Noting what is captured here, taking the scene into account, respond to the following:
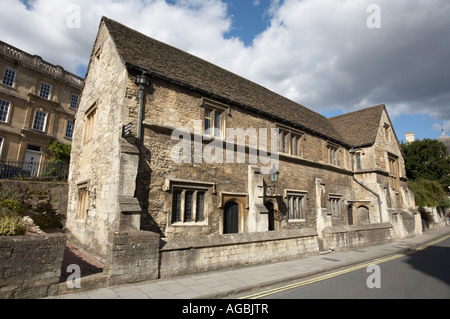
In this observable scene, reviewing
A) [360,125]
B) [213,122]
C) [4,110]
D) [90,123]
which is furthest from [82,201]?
Result: [360,125]

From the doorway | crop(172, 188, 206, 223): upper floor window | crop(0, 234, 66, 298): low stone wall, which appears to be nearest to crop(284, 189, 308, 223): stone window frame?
the doorway

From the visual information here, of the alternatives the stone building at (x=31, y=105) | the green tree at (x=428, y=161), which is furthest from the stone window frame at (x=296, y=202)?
the green tree at (x=428, y=161)

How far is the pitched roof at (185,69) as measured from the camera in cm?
1055

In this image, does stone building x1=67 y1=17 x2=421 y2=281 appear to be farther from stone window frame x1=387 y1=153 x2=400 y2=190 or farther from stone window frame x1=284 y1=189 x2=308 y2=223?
stone window frame x1=387 y1=153 x2=400 y2=190

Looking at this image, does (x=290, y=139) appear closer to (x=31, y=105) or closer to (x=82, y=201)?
(x=82, y=201)

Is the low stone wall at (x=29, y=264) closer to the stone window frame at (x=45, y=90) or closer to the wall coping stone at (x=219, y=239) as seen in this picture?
the wall coping stone at (x=219, y=239)

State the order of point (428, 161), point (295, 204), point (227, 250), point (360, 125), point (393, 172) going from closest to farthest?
point (227, 250), point (295, 204), point (393, 172), point (360, 125), point (428, 161)

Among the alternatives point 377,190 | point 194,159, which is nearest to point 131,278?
point 194,159

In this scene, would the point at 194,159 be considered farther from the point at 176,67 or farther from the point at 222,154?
the point at 176,67

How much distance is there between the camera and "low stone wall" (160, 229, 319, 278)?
7.17 m

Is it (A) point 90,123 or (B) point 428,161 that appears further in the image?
(B) point 428,161

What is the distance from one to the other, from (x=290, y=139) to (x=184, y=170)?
8541 millimetres

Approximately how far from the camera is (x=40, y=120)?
24016 mm

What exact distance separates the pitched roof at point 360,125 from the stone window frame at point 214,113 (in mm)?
15275
